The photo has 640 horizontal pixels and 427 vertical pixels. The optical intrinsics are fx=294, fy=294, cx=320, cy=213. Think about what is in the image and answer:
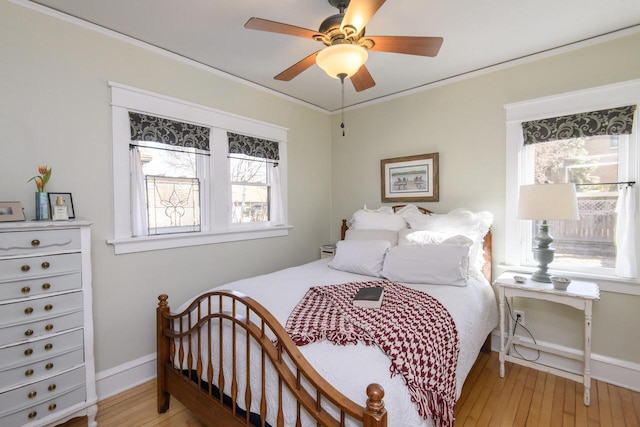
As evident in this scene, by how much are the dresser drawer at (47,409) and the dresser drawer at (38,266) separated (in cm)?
69

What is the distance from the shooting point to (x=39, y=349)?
1.59 metres

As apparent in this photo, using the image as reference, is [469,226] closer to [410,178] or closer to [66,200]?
[410,178]

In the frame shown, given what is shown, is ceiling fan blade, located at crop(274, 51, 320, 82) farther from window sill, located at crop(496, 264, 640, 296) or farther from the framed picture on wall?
window sill, located at crop(496, 264, 640, 296)

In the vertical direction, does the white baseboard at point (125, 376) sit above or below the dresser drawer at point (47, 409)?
below

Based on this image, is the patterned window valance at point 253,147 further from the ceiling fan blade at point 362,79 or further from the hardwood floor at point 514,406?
the hardwood floor at point 514,406

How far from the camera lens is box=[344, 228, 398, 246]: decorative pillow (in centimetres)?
276

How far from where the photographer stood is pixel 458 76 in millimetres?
2859

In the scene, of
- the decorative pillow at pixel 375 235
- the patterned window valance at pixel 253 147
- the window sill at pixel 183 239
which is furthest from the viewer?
the patterned window valance at pixel 253 147

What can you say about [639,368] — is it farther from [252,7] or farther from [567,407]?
[252,7]

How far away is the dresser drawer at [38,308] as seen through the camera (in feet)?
4.93

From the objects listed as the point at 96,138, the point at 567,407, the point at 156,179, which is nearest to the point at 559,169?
the point at 567,407

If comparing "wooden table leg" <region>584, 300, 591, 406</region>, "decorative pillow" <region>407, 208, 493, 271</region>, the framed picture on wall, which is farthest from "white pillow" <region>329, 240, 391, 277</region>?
"wooden table leg" <region>584, 300, 591, 406</region>

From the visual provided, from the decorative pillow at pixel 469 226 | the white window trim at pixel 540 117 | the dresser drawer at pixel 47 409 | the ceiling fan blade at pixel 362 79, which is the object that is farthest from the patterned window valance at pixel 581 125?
the dresser drawer at pixel 47 409

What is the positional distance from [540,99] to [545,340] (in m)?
2.00
